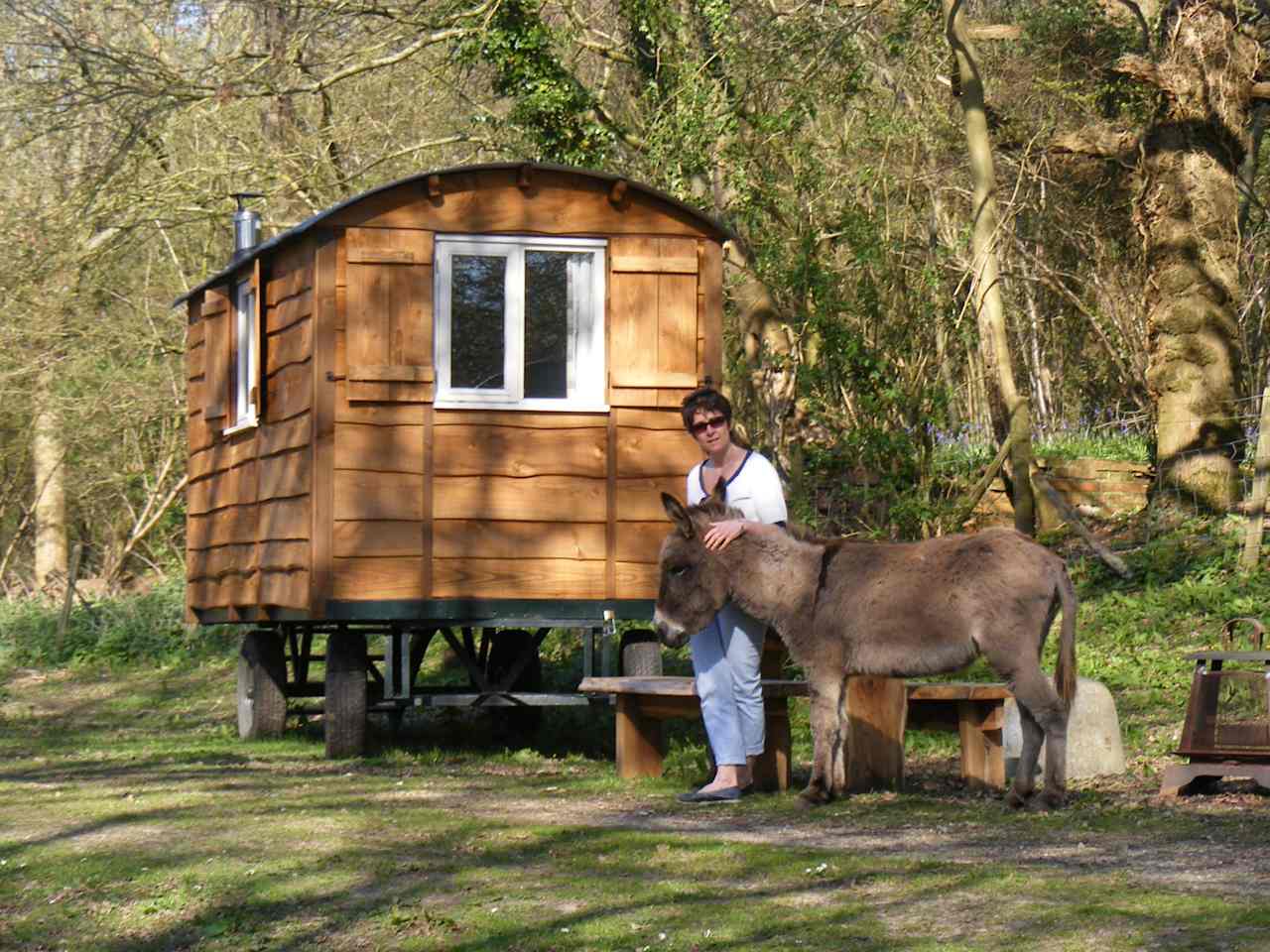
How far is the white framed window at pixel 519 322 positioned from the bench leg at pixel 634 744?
2.42 meters

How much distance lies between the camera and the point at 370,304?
12250 millimetres

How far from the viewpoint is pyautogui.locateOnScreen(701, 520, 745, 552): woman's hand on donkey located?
9070mm

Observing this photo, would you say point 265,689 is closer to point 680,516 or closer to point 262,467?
point 262,467

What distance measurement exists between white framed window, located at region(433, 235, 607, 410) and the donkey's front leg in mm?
4008

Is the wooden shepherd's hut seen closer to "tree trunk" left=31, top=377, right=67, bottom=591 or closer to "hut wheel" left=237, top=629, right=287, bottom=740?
"hut wheel" left=237, top=629, right=287, bottom=740

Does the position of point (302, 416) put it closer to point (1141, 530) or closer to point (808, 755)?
point (808, 755)

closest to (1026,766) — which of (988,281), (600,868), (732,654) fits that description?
(732,654)

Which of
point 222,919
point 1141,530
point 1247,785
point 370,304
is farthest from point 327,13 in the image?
point 222,919

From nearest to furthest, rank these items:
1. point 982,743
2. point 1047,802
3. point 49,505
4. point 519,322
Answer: point 1047,802, point 982,743, point 519,322, point 49,505

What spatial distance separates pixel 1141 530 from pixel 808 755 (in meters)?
7.55

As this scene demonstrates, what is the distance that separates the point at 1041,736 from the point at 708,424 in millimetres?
2099

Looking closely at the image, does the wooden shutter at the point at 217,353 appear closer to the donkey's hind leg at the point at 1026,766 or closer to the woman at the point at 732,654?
the woman at the point at 732,654

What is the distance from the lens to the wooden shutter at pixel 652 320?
12586 mm

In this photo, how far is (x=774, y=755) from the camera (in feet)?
32.4
